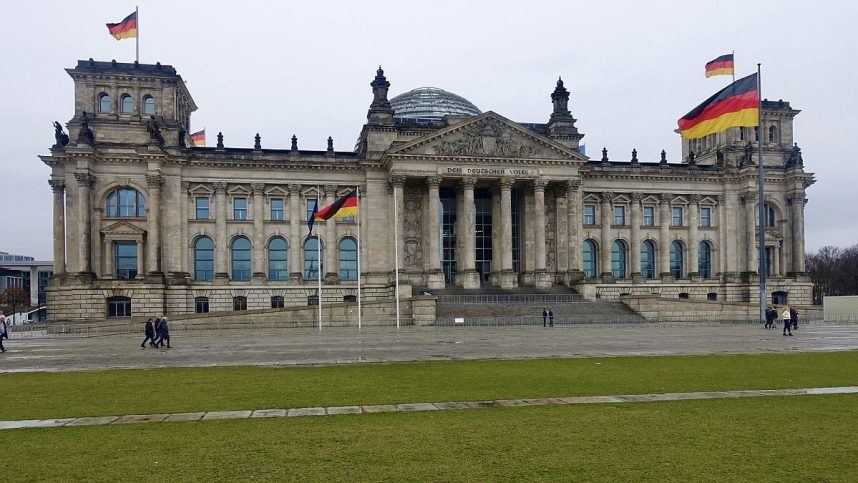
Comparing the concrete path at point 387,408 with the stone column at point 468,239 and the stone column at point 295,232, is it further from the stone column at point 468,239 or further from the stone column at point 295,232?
the stone column at point 295,232

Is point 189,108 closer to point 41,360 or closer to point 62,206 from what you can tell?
point 62,206

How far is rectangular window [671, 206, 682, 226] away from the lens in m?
77.2

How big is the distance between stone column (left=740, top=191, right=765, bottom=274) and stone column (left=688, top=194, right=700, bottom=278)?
5.48 metres

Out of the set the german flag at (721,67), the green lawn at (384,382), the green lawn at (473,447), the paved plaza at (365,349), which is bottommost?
the paved plaza at (365,349)

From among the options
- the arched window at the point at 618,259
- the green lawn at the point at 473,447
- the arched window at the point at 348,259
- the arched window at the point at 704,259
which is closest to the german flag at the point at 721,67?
the arched window at the point at 618,259

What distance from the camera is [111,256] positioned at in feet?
203

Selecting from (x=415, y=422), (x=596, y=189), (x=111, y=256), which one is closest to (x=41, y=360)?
(x=415, y=422)

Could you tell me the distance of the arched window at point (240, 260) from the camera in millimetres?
67062

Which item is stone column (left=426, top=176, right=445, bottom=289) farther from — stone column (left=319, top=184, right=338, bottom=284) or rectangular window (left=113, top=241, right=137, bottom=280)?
rectangular window (left=113, top=241, right=137, bottom=280)

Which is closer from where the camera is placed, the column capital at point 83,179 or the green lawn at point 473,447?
the green lawn at point 473,447

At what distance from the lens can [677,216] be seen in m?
77.4

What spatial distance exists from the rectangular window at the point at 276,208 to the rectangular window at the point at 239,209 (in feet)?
9.39

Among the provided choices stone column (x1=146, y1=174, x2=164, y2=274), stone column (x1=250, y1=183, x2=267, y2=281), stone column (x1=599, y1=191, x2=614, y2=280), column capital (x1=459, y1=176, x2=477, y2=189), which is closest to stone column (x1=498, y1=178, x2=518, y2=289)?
column capital (x1=459, y1=176, x2=477, y2=189)

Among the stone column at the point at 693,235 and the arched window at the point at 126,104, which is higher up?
the arched window at the point at 126,104
